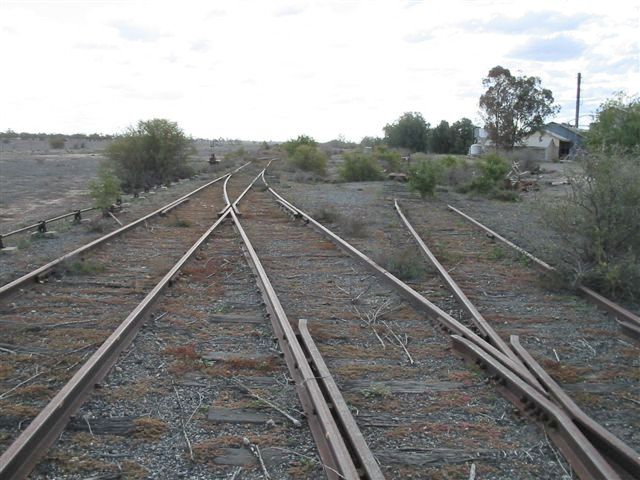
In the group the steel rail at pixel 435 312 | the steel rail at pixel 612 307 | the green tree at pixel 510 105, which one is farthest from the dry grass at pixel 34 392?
the green tree at pixel 510 105

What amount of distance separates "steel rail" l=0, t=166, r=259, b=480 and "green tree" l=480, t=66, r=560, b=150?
5749cm

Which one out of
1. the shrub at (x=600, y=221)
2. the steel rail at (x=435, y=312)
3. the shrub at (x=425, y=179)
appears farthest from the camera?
the shrub at (x=425, y=179)

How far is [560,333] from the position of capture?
23.5ft

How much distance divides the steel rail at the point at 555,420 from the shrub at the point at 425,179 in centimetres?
1674

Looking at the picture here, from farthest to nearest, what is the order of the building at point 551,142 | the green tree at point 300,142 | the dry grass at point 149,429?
the building at point 551,142, the green tree at point 300,142, the dry grass at point 149,429

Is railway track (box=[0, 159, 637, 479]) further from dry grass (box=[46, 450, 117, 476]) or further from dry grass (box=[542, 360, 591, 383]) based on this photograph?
dry grass (box=[542, 360, 591, 383])

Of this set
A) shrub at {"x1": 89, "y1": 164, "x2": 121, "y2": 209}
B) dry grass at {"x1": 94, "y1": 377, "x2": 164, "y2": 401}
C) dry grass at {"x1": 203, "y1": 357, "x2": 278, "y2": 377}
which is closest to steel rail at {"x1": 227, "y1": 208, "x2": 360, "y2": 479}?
dry grass at {"x1": 203, "y1": 357, "x2": 278, "y2": 377}

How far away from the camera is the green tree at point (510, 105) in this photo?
59.5 metres

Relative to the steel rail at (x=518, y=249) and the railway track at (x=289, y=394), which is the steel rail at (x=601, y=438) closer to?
the railway track at (x=289, y=394)

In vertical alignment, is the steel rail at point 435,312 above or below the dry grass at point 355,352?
above

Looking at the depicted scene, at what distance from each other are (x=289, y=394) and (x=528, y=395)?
1.95m

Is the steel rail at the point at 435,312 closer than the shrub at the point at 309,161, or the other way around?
the steel rail at the point at 435,312

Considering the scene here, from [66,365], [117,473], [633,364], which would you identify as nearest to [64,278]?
[66,365]

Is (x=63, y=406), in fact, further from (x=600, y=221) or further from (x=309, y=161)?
(x=309, y=161)
